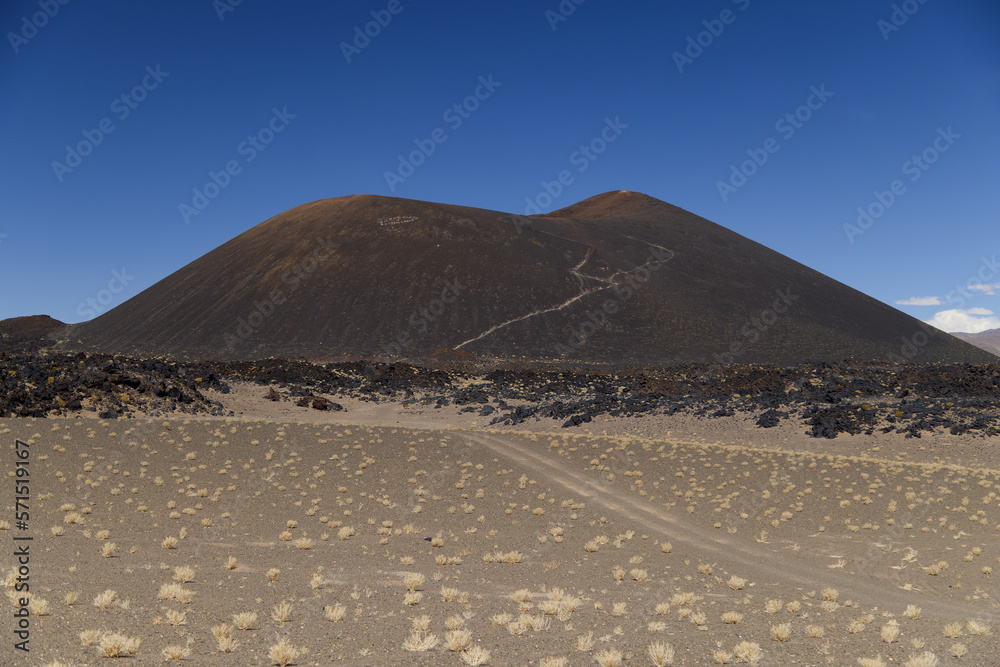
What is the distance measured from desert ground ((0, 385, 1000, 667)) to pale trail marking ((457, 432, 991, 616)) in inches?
3.3

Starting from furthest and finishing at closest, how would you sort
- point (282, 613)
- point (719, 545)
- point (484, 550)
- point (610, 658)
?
point (719, 545) < point (484, 550) < point (282, 613) < point (610, 658)

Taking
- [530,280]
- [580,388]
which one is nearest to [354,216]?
[530,280]

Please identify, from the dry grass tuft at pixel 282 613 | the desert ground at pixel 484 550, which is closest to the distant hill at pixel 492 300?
the desert ground at pixel 484 550

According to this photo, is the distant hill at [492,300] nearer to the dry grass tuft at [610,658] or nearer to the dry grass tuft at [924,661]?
the dry grass tuft at [924,661]

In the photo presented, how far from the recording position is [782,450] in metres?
25.7

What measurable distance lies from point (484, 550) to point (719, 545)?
17.6 ft

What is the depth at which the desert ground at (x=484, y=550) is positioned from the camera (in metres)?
7.75

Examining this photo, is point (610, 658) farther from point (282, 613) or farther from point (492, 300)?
point (492, 300)

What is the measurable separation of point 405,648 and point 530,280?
300 feet

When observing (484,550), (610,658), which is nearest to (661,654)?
(610,658)

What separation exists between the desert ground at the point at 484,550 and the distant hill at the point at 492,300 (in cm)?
5326

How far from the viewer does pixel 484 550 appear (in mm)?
12664

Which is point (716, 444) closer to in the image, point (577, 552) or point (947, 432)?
point (947, 432)

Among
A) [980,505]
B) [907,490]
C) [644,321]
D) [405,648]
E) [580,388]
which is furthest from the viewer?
[644,321]
